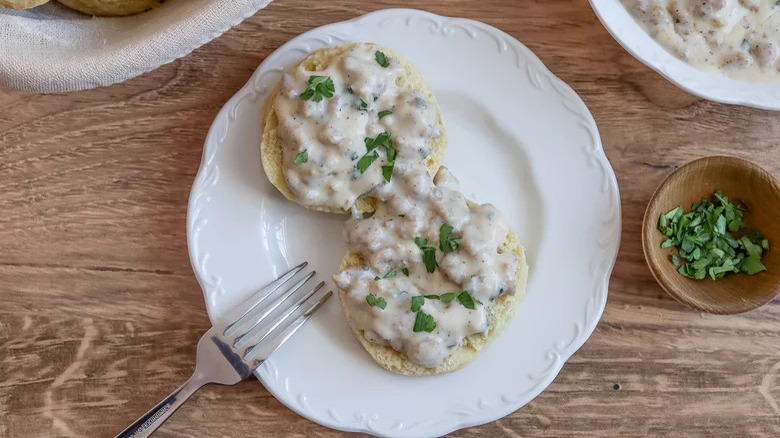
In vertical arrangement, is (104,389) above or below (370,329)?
below

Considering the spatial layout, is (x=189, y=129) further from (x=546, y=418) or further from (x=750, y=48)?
(x=750, y=48)

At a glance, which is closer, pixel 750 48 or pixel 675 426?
pixel 750 48

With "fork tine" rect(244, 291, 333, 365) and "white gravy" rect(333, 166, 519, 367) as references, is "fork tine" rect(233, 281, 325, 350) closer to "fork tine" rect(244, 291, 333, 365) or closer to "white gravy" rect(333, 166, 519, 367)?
"fork tine" rect(244, 291, 333, 365)

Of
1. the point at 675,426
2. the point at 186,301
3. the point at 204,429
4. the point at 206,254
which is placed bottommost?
the point at 675,426

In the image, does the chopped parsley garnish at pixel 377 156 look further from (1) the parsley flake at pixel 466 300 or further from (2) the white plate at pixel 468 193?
(1) the parsley flake at pixel 466 300

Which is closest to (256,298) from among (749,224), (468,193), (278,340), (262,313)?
(262,313)

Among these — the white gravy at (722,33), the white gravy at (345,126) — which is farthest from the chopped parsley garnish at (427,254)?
the white gravy at (722,33)

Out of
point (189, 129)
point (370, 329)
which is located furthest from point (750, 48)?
point (189, 129)

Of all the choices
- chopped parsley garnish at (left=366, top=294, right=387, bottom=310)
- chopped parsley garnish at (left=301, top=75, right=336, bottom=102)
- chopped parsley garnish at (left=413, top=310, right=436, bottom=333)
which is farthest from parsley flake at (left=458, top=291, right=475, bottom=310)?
chopped parsley garnish at (left=301, top=75, right=336, bottom=102)
